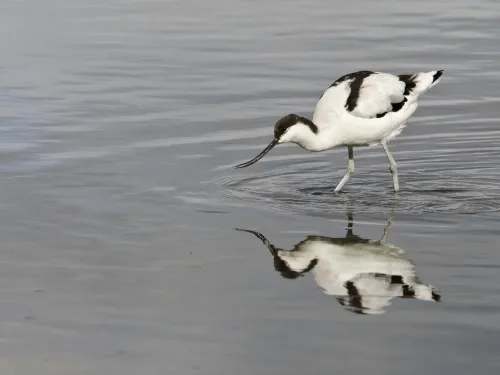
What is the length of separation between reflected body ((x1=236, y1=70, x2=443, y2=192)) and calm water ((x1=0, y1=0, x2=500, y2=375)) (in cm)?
38

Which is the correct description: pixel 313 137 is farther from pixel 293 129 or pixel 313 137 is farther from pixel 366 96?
pixel 366 96

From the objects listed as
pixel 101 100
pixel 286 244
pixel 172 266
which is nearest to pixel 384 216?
pixel 286 244

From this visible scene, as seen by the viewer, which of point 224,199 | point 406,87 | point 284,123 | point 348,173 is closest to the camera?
point 224,199

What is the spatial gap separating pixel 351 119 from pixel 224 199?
1.28 metres

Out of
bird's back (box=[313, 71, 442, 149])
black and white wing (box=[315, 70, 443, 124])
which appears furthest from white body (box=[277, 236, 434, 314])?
black and white wing (box=[315, 70, 443, 124])

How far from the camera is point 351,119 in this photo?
1059 centimetres

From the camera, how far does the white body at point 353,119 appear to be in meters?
10.6

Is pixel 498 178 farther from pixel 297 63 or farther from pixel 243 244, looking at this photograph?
pixel 297 63

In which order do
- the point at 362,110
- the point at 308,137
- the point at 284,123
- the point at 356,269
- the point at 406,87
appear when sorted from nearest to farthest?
the point at 356,269, the point at 284,123, the point at 308,137, the point at 362,110, the point at 406,87

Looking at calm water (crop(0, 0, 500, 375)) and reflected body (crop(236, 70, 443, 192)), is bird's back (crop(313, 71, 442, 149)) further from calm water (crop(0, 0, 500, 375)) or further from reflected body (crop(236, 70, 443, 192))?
calm water (crop(0, 0, 500, 375))

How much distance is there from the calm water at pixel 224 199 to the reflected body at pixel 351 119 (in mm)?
381

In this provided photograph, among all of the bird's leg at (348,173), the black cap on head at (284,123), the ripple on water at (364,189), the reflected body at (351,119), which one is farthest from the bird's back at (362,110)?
the ripple on water at (364,189)

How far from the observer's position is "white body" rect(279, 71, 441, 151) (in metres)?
10.6

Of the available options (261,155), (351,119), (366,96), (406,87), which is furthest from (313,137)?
(406,87)
